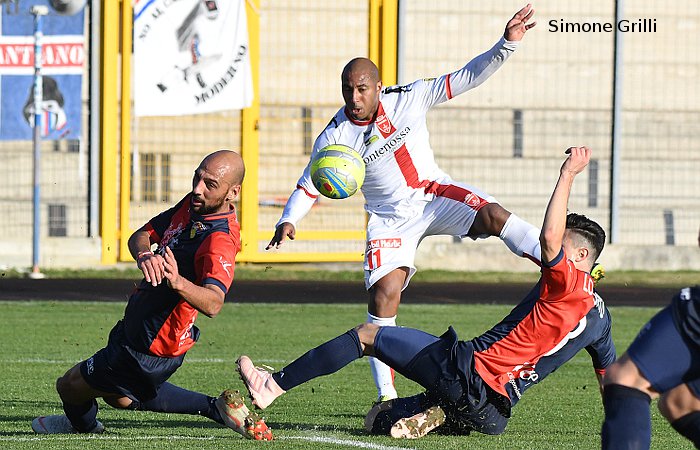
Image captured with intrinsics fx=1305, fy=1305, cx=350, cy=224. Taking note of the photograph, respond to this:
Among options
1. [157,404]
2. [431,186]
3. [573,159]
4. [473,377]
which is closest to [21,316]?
[431,186]

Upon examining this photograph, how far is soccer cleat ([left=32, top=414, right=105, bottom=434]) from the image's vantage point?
7.46 metres

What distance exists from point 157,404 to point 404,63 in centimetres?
1497

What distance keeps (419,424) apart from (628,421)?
2.51 meters

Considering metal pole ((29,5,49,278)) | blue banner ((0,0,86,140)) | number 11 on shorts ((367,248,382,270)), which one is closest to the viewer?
number 11 on shorts ((367,248,382,270))

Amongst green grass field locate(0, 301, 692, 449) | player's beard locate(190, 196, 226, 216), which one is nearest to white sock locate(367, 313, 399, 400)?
green grass field locate(0, 301, 692, 449)

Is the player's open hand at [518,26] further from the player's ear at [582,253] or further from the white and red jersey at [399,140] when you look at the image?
the player's ear at [582,253]

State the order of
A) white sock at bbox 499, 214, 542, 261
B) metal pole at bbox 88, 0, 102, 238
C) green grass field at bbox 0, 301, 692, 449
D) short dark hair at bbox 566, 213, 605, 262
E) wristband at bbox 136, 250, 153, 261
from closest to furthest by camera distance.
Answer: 1. wristband at bbox 136, 250, 153, 261
2. short dark hair at bbox 566, 213, 605, 262
3. green grass field at bbox 0, 301, 692, 449
4. white sock at bbox 499, 214, 542, 261
5. metal pole at bbox 88, 0, 102, 238

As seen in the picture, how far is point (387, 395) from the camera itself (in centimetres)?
862

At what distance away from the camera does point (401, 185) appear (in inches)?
374

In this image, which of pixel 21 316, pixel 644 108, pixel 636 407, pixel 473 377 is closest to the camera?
pixel 636 407

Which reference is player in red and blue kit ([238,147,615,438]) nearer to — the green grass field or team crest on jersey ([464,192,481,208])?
the green grass field

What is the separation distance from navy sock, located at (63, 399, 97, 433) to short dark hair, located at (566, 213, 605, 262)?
2855mm

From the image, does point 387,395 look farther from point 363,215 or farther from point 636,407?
point 363,215

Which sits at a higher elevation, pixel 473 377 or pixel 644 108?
pixel 644 108
